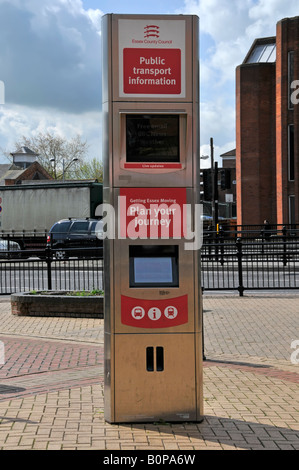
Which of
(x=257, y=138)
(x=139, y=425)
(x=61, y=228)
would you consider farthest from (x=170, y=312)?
(x=257, y=138)

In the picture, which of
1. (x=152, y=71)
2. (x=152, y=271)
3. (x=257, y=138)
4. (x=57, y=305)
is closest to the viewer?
(x=152, y=71)

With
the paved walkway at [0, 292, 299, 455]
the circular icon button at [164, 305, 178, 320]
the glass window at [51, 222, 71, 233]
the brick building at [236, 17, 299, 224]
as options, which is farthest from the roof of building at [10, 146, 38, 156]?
the circular icon button at [164, 305, 178, 320]

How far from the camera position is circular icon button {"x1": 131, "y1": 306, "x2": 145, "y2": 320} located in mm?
6039

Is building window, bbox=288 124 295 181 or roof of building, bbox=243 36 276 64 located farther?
roof of building, bbox=243 36 276 64

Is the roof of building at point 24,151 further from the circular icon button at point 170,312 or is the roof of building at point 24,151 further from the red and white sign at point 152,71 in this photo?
the circular icon button at point 170,312

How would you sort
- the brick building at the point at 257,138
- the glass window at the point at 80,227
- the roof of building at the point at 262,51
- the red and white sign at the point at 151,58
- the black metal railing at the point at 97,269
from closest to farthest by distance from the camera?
the red and white sign at the point at 151,58 → the black metal railing at the point at 97,269 → the glass window at the point at 80,227 → the brick building at the point at 257,138 → the roof of building at the point at 262,51

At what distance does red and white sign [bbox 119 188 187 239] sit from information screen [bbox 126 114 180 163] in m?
0.28

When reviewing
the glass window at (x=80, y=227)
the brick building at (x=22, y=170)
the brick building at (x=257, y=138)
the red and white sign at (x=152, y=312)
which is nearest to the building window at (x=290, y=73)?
the brick building at (x=257, y=138)

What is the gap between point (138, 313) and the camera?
605cm

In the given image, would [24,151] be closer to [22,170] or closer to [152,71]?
[22,170]

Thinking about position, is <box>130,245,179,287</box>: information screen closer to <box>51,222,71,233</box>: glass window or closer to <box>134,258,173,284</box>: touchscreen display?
<box>134,258,173,284</box>: touchscreen display

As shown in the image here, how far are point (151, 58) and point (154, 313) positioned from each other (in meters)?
2.14

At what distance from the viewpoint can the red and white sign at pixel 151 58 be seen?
5969 mm

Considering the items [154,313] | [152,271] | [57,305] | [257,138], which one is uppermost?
[257,138]
